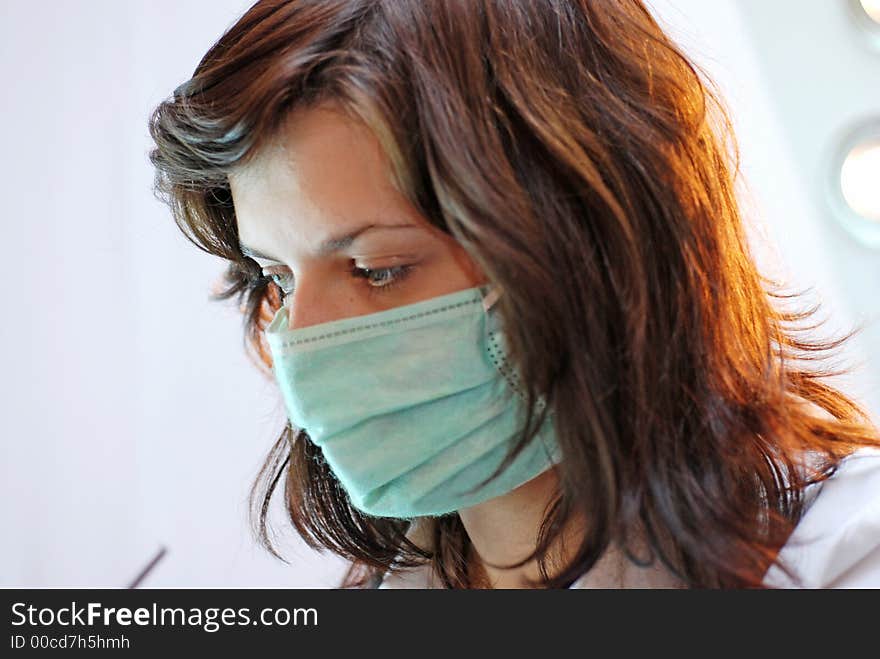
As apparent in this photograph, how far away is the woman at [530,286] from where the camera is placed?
96cm

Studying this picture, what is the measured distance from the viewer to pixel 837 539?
0.97 meters

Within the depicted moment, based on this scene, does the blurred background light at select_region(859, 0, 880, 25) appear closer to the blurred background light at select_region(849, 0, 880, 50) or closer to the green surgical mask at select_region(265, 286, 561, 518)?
the blurred background light at select_region(849, 0, 880, 50)

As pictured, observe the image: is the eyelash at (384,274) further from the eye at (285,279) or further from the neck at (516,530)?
the neck at (516,530)

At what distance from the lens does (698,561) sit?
953mm

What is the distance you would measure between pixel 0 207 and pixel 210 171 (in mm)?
803

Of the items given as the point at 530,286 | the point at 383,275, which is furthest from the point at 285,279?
the point at 530,286

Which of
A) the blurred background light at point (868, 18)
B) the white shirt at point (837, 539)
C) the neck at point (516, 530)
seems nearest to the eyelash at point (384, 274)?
the neck at point (516, 530)

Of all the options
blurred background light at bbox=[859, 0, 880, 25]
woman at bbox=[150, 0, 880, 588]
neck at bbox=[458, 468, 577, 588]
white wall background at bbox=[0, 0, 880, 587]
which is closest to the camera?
woman at bbox=[150, 0, 880, 588]

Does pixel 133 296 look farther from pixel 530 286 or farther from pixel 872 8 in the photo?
pixel 872 8

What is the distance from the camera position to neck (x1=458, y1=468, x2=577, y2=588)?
1.11m

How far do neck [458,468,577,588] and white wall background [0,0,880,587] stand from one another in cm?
72

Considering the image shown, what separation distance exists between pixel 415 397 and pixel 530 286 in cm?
16

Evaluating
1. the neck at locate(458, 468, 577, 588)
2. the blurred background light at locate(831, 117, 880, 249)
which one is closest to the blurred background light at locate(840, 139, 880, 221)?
the blurred background light at locate(831, 117, 880, 249)

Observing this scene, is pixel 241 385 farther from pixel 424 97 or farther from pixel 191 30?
pixel 424 97
